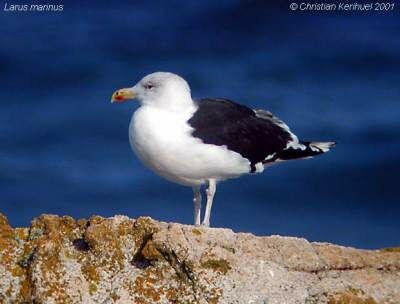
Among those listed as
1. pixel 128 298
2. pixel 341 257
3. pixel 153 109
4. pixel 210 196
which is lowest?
pixel 128 298

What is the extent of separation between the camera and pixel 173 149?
8.70 m

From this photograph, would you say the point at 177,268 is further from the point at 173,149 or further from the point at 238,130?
the point at 238,130

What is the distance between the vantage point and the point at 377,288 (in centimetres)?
567

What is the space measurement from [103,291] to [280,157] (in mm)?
4888

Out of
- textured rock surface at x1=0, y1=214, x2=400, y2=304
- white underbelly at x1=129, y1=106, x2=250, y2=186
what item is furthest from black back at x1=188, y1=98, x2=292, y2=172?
textured rock surface at x1=0, y1=214, x2=400, y2=304

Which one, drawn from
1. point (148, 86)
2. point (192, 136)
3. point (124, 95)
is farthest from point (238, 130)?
point (124, 95)

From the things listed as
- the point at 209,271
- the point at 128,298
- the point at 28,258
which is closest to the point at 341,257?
the point at 209,271

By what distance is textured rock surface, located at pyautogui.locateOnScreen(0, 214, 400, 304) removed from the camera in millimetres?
5586

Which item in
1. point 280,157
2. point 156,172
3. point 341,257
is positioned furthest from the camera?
point 280,157

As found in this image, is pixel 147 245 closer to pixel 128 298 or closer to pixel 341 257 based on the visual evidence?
pixel 128 298

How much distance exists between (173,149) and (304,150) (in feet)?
7.97

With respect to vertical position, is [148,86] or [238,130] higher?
[148,86]

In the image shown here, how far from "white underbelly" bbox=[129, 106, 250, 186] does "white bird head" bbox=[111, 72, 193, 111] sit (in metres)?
0.10

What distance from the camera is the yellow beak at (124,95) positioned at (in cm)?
934
